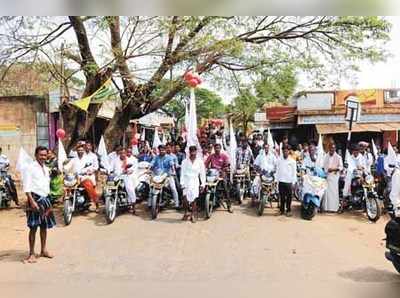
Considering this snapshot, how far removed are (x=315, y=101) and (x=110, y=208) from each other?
23.4 ft

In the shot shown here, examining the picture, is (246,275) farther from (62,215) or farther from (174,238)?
(62,215)

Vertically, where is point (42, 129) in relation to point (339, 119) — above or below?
below

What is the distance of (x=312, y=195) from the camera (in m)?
7.48

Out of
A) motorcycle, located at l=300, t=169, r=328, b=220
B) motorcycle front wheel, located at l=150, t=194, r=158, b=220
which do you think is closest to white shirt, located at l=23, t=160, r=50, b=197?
motorcycle front wheel, located at l=150, t=194, r=158, b=220

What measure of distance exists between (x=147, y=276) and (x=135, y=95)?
4470 mm

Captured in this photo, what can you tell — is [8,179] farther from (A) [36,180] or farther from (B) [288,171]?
(B) [288,171]

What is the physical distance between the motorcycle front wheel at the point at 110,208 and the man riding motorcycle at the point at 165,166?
0.83 m

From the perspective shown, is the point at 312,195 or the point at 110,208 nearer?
the point at 110,208

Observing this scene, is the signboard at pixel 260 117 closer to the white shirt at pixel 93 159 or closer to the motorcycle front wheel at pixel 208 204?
the motorcycle front wheel at pixel 208 204

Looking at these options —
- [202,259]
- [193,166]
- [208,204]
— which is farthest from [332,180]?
[202,259]

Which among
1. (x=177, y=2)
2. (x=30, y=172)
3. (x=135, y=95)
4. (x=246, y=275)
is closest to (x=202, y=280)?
(x=246, y=275)

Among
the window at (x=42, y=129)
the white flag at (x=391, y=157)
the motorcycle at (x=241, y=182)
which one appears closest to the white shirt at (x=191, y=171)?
the motorcycle at (x=241, y=182)

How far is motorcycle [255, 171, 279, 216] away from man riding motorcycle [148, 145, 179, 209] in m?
1.33

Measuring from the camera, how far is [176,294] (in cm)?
440
